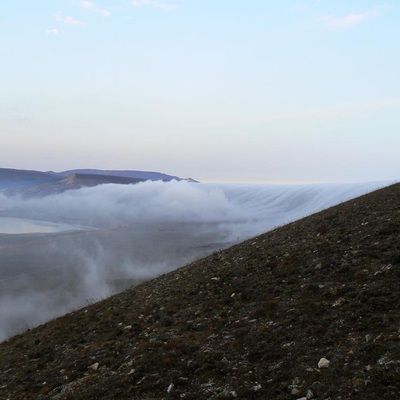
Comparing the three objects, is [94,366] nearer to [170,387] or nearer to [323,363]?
[170,387]

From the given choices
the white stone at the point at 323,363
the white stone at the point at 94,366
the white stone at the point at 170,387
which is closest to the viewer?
the white stone at the point at 323,363

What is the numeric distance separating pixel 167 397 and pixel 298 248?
1173 cm

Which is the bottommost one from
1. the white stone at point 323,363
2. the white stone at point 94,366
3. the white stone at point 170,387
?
the white stone at point 94,366

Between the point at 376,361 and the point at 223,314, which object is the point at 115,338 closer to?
the point at 223,314

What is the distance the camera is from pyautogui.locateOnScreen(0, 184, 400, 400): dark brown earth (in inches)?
337

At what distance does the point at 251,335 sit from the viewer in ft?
37.4

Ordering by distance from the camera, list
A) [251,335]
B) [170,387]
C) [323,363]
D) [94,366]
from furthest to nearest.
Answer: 1. [94,366]
2. [251,335]
3. [170,387]
4. [323,363]

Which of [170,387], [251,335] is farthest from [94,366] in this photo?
Result: [251,335]

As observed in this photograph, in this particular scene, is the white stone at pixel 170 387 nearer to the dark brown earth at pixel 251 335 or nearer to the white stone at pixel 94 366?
the dark brown earth at pixel 251 335

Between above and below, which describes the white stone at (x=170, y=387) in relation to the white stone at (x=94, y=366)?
above

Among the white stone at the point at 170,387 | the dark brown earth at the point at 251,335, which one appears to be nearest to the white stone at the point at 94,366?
the dark brown earth at the point at 251,335

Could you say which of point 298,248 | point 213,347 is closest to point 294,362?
point 213,347

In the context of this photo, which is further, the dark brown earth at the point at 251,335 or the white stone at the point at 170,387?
the white stone at the point at 170,387

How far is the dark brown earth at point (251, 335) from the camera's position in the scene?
8.57 metres
